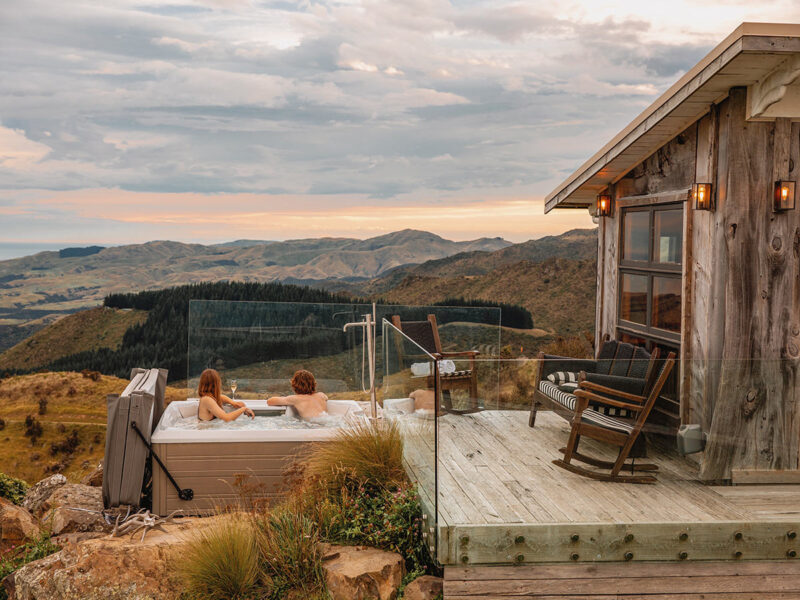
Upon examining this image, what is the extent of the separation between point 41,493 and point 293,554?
4733 mm

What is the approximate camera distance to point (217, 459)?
21.2ft

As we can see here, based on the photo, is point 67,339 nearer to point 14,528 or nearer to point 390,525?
point 14,528

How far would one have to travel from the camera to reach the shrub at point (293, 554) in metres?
4.56

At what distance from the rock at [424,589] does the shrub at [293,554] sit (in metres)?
0.62

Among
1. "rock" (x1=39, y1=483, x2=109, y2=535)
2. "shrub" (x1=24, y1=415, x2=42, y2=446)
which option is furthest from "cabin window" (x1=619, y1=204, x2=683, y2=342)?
"shrub" (x1=24, y1=415, x2=42, y2=446)

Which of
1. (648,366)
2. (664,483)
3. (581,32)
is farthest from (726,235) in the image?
(581,32)

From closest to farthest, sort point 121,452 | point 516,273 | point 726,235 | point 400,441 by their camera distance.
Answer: point 726,235 < point 400,441 < point 121,452 < point 516,273

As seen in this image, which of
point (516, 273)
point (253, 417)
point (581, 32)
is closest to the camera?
point (253, 417)

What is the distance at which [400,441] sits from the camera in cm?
534

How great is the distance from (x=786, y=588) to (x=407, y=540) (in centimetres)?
245

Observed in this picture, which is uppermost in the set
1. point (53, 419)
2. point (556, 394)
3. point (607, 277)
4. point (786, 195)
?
point (786, 195)

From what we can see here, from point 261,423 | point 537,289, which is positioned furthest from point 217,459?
point 537,289

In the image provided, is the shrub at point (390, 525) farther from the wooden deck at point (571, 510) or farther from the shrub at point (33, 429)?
the shrub at point (33, 429)

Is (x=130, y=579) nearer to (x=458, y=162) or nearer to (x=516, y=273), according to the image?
(x=458, y=162)
